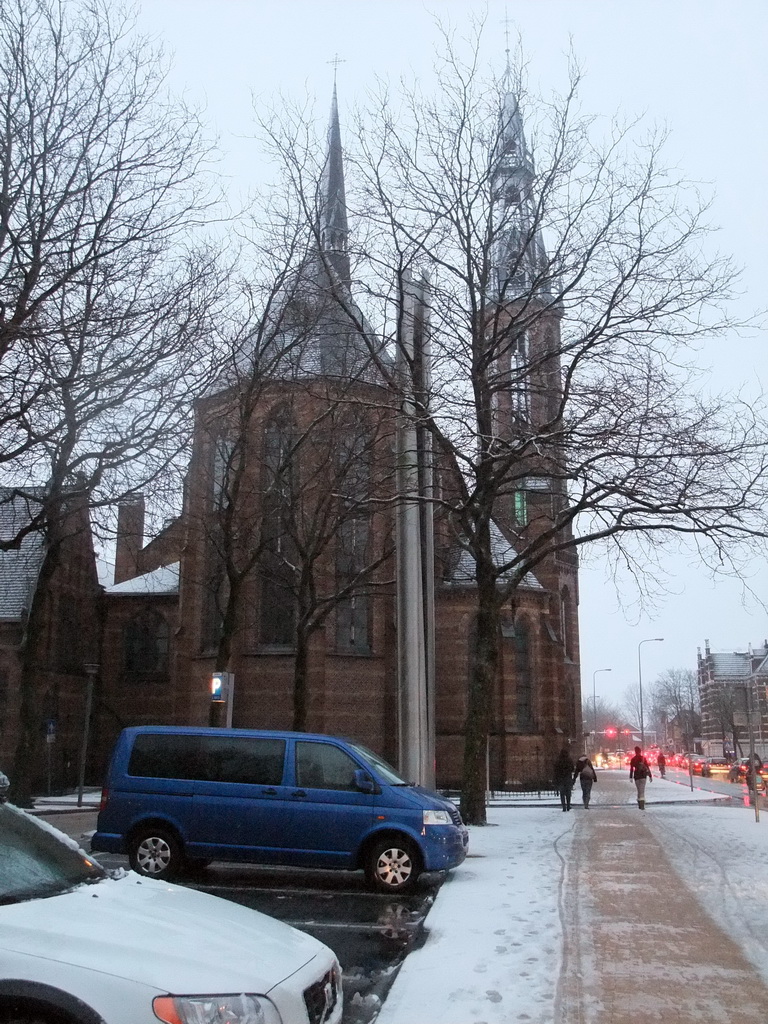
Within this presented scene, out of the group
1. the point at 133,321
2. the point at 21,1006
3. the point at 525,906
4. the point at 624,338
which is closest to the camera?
the point at 21,1006

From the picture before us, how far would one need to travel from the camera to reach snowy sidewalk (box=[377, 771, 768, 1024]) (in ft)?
20.4

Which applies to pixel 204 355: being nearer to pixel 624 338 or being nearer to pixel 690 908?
pixel 624 338

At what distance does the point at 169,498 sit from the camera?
57.4 feet

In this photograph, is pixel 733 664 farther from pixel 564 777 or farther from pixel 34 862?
pixel 34 862

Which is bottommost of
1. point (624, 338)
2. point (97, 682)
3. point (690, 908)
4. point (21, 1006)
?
point (690, 908)

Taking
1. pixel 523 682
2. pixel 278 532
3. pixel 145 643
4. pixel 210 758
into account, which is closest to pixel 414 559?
pixel 210 758

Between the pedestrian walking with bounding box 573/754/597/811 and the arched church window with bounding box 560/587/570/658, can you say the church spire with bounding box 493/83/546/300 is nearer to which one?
the pedestrian walking with bounding box 573/754/597/811

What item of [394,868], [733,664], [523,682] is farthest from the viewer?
[733,664]

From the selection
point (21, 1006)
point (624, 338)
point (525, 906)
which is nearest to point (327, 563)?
point (624, 338)

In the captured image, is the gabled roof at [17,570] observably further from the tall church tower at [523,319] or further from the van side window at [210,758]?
the van side window at [210,758]

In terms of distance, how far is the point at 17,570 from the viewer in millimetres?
35500

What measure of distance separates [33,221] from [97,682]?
2865 cm

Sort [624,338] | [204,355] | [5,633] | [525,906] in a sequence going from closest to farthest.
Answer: [525,906] < [204,355] < [624,338] < [5,633]

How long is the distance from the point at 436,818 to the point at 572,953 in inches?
139
